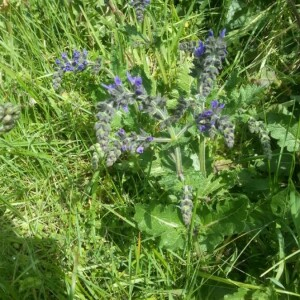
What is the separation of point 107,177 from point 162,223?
0.56m

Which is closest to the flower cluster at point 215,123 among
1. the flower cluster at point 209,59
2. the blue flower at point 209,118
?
the blue flower at point 209,118

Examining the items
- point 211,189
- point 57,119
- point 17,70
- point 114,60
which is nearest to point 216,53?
point 211,189

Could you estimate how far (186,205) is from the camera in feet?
7.04

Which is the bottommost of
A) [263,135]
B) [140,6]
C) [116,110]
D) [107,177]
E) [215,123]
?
[107,177]

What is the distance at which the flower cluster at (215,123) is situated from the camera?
2.01 m

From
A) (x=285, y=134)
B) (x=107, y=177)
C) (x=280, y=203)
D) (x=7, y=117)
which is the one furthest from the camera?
(x=107, y=177)

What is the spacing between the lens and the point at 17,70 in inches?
126

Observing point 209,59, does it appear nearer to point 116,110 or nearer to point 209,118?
point 209,118

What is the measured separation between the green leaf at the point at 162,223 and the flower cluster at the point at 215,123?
0.45 m

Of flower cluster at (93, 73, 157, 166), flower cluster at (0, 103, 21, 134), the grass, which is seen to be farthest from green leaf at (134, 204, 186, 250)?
flower cluster at (0, 103, 21, 134)

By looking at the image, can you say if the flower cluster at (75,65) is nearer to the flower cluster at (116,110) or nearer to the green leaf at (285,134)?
the flower cluster at (116,110)

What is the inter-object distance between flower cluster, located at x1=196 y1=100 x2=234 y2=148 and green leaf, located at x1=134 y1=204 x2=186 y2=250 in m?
0.45

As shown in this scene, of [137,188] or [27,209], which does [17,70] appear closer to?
[27,209]

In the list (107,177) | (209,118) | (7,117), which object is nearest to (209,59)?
(209,118)
